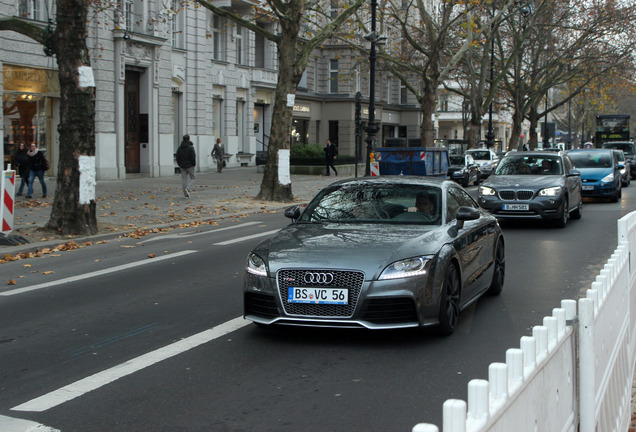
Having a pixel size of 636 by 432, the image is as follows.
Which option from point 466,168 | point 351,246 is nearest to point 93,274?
Answer: point 351,246

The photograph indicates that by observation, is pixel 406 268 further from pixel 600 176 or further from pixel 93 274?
pixel 600 176

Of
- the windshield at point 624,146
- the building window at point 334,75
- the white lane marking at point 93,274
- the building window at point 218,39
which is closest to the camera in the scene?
the white lane marking at point 93,274

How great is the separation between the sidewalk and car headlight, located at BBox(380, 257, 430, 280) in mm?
8566

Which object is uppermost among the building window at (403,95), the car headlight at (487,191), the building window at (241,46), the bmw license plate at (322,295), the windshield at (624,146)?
the building window at (241,46)

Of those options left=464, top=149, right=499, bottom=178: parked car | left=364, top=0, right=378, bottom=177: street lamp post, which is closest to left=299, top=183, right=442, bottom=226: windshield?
left=364, top=0, right=378, bottom=177: street lamp post

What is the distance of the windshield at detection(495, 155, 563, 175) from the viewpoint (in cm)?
1762

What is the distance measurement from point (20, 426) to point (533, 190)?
43.6 feet

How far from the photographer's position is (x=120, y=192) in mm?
25500

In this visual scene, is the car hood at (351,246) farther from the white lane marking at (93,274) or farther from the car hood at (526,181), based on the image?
the car hood at (526,181)

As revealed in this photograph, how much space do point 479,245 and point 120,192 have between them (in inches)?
750

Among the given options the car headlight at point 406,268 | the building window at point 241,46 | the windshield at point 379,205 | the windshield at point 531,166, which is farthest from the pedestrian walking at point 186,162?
the building window at point 241,46

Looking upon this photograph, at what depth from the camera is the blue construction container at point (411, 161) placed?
29.6 m

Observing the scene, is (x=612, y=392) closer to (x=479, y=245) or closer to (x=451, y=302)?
(x=451, y=302)

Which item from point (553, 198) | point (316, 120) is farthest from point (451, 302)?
point (316, 120)
